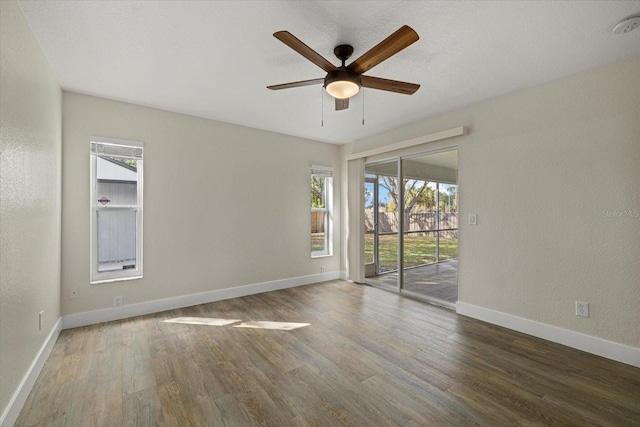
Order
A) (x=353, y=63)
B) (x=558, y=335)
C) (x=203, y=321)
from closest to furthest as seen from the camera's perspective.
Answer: (x=353, y=63), (x=558, y=335), (x=203, y=321)

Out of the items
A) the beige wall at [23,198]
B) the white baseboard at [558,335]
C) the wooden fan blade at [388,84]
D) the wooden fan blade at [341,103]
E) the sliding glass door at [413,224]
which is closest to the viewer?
the beige wall at [23,198]

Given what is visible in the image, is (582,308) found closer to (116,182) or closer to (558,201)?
(558,201)

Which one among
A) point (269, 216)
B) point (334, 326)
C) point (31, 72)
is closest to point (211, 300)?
point (269, 216)

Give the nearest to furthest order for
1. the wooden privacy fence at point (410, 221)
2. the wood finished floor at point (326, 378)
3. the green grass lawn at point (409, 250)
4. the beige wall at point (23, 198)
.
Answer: the beige wall at point (23, 198)
the wood finished floor at point (326, 378)
the wooden privacy fence at point (410, 221)
the green grass lawn at point (409, 250)

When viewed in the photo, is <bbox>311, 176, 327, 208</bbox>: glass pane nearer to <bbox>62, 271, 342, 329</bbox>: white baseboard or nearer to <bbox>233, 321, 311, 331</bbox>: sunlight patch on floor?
<bbox>62, 271, 342, 329</bbox>: white baseboard

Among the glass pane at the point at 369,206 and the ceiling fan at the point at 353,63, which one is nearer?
the ceiling fan at the point at 353,63

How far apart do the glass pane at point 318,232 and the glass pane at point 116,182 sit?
2.80 m

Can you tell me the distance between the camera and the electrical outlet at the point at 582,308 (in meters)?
2.63

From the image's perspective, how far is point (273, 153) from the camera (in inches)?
183

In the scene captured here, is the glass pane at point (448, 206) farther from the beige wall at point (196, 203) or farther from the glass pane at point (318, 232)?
the beige wall at point (196, 203)

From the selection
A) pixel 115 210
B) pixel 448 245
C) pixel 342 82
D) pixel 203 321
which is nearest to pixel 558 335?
pixel 448 245

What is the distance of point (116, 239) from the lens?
346 centimetres

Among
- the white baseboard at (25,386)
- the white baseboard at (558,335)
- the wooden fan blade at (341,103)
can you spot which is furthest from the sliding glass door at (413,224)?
the white baseboard at (25,386)

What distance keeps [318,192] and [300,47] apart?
3.59 metres
